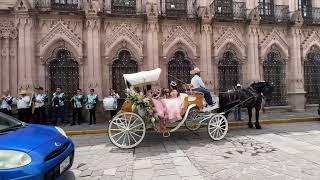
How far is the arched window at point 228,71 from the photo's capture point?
15.9 metres

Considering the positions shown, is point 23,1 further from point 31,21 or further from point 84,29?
point 84,29

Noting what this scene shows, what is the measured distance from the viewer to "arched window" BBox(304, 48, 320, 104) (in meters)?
17.5

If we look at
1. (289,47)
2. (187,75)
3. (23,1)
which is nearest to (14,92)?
(23,1)

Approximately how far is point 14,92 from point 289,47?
15.4 metres

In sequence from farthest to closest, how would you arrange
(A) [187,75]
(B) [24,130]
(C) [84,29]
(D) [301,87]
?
1. (D) [301,87]
2. (A) [187,75]
3. (C) [84,29]
4. (B) [24,130]

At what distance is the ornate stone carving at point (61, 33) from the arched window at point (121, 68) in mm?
2107

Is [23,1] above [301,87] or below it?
above

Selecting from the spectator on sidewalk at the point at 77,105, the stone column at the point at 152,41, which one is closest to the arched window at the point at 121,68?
the stone column at the point at 152,41

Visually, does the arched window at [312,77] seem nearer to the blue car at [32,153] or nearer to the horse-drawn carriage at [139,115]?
the horse-drawn carriage at [139,115]

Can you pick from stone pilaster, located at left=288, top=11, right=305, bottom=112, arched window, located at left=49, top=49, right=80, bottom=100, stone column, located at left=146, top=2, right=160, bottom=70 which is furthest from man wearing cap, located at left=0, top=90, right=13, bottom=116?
stone pilaster, located at left=288, top=11, right=305, bottom=112

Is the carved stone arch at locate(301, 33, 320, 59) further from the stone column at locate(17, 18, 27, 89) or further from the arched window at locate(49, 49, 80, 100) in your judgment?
the stone column at locate(17, 18, 27, 89)

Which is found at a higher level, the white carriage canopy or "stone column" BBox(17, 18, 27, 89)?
"stone column" BBox(17, 18, 27, 89)

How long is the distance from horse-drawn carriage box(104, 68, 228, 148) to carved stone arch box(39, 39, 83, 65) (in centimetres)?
697

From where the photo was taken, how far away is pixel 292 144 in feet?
26.1
